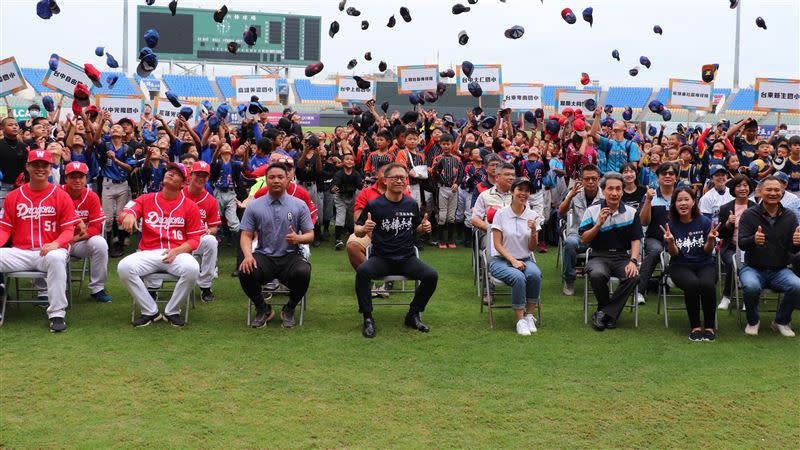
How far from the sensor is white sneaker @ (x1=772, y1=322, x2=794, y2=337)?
768cm

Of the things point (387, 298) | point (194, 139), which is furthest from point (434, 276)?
point (194, 139)

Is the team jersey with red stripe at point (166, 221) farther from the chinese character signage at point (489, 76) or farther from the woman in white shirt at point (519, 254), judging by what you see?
the chinese character signage at point (489, 76)

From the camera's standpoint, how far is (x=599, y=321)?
25.6ft

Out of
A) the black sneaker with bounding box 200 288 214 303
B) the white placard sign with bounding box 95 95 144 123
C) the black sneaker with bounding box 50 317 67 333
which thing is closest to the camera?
the black sneaker with bounding box 50 317 67 333

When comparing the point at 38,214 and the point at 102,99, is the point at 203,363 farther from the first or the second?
the point at 102,99

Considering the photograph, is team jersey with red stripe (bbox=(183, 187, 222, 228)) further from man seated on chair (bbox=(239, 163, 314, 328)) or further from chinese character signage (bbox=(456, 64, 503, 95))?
chinese character signage (bbox=(456, 64, 503, 95))

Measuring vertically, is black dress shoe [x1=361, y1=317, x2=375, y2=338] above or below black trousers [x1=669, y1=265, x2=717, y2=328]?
below

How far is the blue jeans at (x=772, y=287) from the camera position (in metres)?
7.59

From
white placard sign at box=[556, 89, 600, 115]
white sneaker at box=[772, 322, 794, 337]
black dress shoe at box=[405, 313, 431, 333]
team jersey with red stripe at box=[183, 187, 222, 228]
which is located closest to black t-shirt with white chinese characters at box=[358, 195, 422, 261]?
black dress shoe at box=[405, 313, 431, 333]

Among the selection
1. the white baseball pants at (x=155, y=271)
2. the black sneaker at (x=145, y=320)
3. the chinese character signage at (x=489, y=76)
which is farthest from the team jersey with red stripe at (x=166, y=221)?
the chinese character signage at (x=489, y=76)

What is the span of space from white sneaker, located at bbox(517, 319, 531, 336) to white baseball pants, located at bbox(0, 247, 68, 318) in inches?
168

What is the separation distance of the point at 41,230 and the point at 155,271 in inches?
45.1

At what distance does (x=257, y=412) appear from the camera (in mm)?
5324

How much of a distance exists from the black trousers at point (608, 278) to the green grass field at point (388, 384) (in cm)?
25
